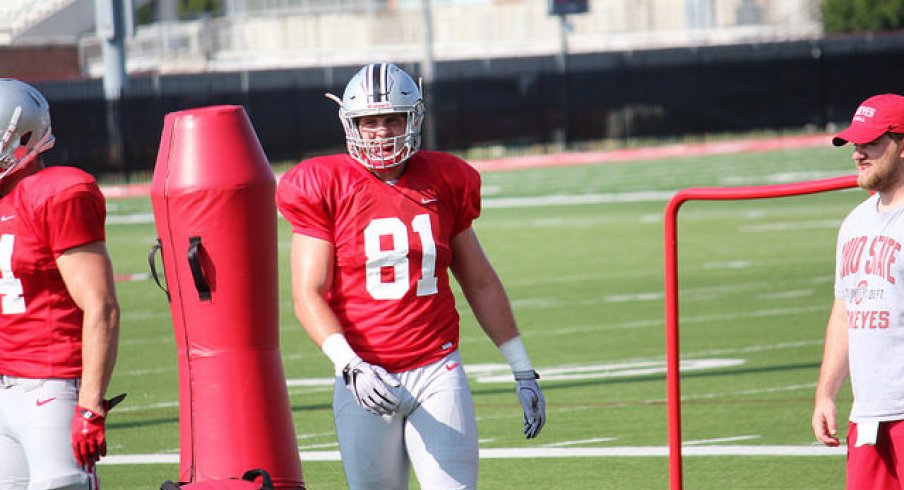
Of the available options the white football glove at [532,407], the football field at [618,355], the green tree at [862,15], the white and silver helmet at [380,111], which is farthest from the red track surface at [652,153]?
the white and silver helmet at [380,111]

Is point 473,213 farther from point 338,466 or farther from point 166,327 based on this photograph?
point 166,327

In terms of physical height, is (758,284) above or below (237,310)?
below

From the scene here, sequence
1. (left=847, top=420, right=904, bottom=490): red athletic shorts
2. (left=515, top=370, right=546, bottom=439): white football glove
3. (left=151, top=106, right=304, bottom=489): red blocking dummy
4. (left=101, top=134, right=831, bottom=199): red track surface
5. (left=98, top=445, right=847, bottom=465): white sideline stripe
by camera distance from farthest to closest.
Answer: (left=101, top=134, right=831, bottom=199): red track surface < (left=98, top=445, right=847, bottom=465): white sideline stripe < (left=151, top=106, right=304, bottom=489): red blocking dummy < (left=515, top=370, right=546, bottom=439): white football glove < (left=847, top=420, right=904, bottom=490): red athletic shorts

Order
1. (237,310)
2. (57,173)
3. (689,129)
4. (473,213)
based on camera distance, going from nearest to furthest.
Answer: (57,173) → (473,213) → (237,310) → (689,129)

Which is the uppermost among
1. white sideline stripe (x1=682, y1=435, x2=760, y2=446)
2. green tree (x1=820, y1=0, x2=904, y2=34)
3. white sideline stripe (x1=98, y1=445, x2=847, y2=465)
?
white sideline stripe (x1=98, y1=445, x2=847, y2=465)

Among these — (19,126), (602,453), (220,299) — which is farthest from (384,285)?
(602,453)

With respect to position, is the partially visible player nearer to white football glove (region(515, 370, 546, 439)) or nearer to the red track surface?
white football glove (region(515, 370, 546, 439))

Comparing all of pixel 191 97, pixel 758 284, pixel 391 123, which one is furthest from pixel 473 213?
pixel 191 97

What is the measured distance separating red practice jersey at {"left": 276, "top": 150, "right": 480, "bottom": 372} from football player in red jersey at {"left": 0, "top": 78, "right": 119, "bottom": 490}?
0.69 metres

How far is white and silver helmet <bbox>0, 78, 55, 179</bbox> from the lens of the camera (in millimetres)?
5543

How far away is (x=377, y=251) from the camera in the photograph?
224 inches

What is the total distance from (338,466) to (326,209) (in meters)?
3.65

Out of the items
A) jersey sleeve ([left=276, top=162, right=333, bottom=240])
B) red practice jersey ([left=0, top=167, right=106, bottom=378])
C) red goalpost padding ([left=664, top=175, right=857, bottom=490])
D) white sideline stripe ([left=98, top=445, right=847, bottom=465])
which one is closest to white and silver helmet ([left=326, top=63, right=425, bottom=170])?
jersey sleeve ([left=276, top=162, right=333, bottom=240])

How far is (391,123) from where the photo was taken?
18.7ft
